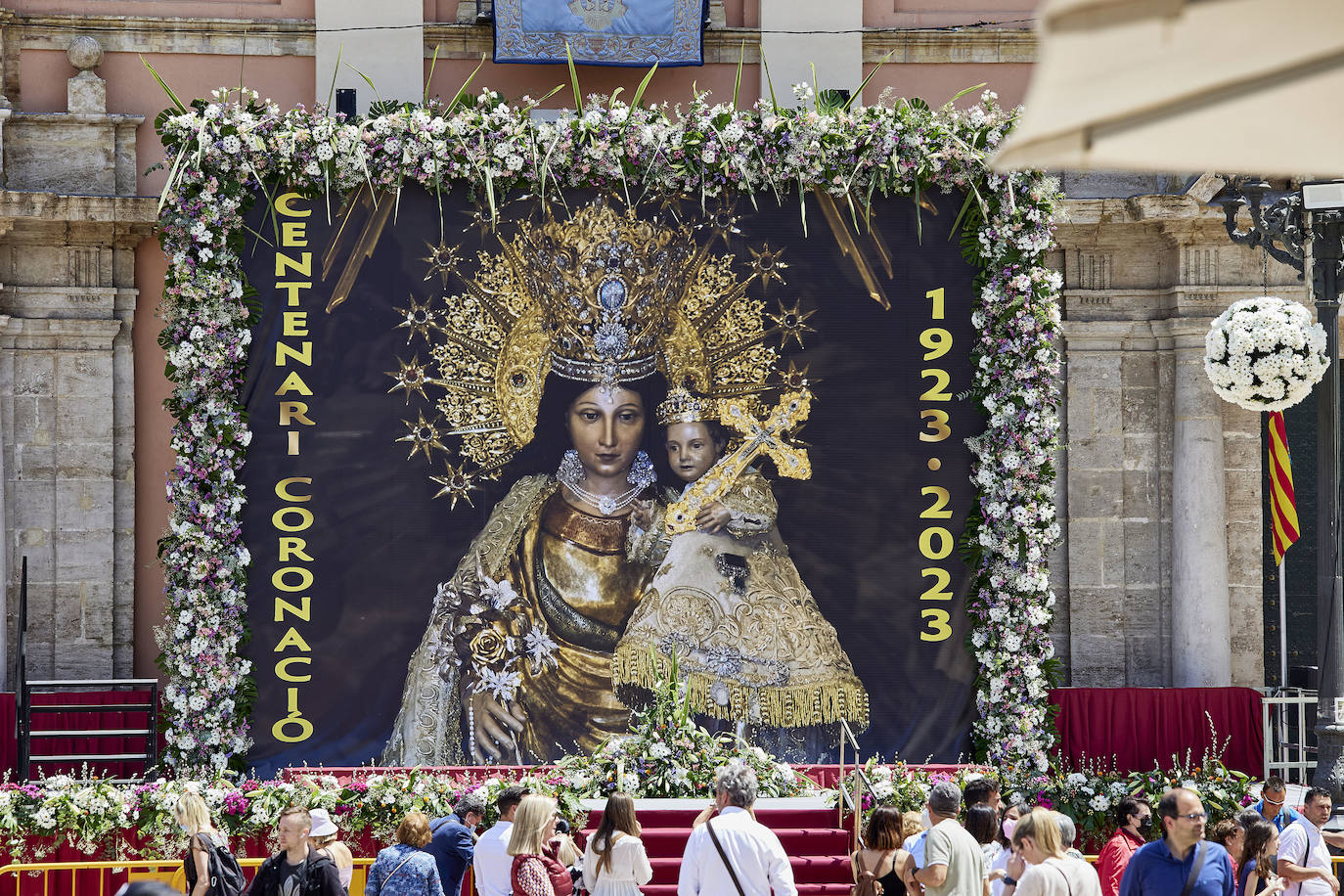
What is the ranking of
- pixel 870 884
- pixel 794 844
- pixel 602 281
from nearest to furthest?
pixel 870 884 → pixel 794 844 → pixel 602 281

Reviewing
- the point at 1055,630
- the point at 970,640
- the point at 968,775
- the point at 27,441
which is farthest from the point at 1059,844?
the point at 27,441

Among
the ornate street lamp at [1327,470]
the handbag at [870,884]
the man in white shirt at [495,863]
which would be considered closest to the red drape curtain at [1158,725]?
the ornate street lamp at [1327,470]

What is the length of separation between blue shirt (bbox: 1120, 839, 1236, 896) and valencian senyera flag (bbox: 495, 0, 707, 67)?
8774 millimetres

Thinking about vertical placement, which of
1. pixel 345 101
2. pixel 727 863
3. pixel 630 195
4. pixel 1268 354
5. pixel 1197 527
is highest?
pixel 345 101

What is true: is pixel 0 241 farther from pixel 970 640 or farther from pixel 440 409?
pixel 970 640

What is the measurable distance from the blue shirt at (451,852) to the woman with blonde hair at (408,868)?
0.80 m

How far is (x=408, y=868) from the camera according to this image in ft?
23.8

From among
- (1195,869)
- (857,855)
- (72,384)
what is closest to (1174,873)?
(1195,869)

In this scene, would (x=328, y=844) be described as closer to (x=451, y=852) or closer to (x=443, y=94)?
(x=451, y=852)

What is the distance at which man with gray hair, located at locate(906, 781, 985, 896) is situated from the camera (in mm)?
6879

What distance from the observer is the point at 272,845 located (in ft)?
35.7

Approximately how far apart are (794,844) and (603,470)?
11.1ft

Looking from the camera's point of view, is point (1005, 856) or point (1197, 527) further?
point (1197, 527)

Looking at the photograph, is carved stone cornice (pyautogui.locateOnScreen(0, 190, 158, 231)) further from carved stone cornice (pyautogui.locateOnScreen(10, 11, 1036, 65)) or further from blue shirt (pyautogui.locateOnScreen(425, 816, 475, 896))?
blue shirt (pyautogui.locateOnScreen(425, 816, 475, 896))
